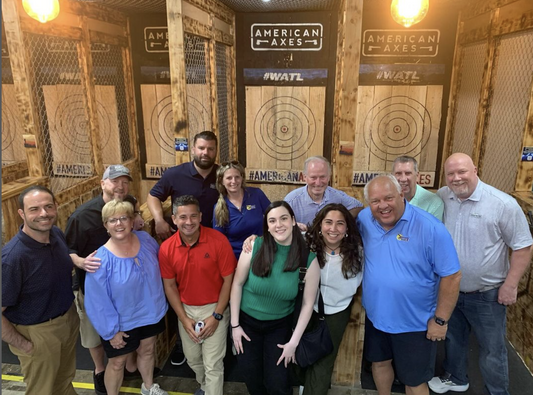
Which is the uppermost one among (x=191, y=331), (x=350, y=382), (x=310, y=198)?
(x=310, y=198)

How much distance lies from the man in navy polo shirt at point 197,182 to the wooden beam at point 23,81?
1593 millimetres

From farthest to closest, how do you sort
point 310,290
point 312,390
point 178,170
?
point 178,170 → point 312,390 → point 310,290

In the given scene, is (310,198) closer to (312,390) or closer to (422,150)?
(312,390)

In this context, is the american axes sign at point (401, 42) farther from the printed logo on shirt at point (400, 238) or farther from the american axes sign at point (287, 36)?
the printed logo on shirt at point (400, 238)

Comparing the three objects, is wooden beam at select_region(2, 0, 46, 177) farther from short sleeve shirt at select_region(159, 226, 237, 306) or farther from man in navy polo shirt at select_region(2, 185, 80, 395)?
short sleeve shirt at select_region(159, 226, 237, 306)

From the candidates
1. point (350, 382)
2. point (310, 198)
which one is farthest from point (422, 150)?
point (350, 382)

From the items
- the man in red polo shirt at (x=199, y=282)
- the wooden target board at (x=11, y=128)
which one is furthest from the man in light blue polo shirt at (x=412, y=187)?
the wooden target board at (x=11, y=128)

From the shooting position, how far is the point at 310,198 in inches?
118

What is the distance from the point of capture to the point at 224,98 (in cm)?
521

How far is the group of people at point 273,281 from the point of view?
2289 mm

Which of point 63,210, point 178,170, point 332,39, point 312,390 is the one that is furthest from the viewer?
point 332,39

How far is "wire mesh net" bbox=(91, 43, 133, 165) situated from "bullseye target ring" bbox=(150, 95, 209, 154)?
0.41 meters

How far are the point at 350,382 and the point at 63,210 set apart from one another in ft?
11.0

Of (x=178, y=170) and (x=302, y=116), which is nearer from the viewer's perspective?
(x=178, y=170)
